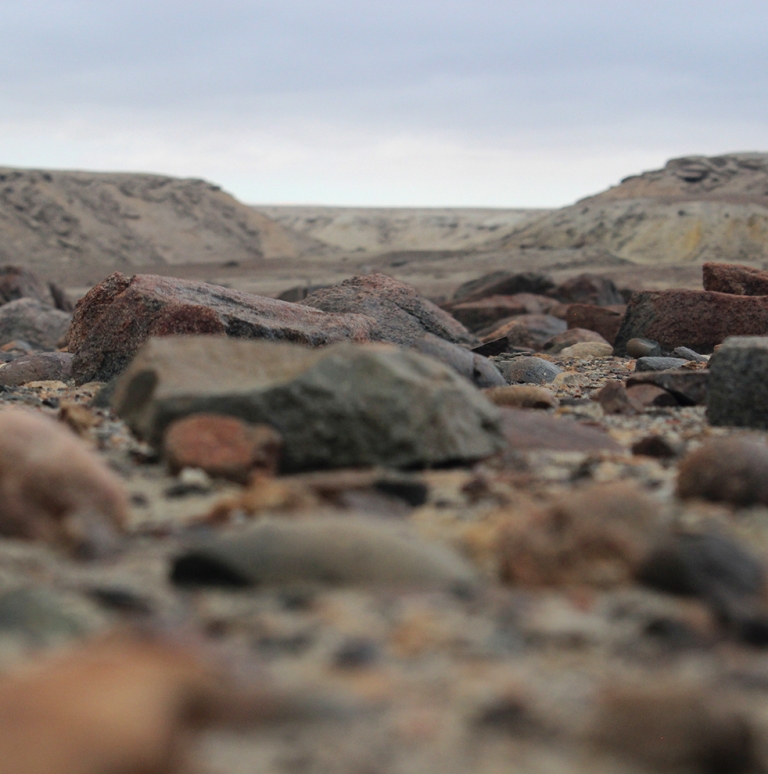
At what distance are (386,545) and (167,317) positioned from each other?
405 cm

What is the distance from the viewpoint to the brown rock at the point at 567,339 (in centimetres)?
→ 1001

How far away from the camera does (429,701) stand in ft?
5.42

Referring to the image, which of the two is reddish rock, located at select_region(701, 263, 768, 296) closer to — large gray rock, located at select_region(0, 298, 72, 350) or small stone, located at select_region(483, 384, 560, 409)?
small stone, located at select_region(483, 384, 560, 409)

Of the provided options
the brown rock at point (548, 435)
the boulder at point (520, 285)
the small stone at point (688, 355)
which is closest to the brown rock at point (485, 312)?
the boulder at point (520, 285)

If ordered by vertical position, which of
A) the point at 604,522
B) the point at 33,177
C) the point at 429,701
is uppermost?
the point at 33,177

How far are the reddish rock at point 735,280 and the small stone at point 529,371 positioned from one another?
9.79ft

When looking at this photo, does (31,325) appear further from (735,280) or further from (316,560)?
(316,560)

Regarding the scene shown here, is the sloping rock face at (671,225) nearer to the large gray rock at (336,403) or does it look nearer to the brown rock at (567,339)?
the brown rock at (567,339)

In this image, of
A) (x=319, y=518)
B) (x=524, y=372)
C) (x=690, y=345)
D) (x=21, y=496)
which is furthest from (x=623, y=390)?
(x=690, y=345)

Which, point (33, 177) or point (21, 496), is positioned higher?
point (33, 177)

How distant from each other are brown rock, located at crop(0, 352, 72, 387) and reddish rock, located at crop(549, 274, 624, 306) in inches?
410

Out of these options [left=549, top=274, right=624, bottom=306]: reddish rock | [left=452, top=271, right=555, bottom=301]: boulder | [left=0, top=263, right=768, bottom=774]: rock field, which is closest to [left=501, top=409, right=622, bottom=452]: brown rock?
[left=0, top=263, right=768, bottom=774]: rock field

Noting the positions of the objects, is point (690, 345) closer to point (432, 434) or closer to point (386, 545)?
point (432, 434)

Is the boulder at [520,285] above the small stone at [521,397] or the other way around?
above
